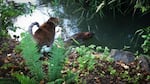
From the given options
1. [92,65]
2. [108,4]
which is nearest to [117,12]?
[108,4]

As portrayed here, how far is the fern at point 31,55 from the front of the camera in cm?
402

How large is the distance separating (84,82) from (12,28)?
2.18 metres

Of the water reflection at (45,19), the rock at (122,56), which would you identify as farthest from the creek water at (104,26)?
the rock at (122,56)

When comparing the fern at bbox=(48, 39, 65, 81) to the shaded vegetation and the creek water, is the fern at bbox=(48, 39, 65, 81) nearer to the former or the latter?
the shaded vegetation

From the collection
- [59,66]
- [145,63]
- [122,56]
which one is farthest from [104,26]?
[59,66]

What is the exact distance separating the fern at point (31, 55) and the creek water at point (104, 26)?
3.48 meters

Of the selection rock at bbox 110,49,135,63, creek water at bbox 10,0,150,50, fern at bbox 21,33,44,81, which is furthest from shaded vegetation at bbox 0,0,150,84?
creek water at bbox 10,0,150,50

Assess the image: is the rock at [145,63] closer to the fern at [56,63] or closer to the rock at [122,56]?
the rock at [122,56]

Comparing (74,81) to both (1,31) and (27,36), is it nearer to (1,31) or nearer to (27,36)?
(27,36)

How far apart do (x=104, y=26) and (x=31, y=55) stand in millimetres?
4731

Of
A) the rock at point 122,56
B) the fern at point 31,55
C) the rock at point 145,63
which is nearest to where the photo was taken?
the fern at point 31,55

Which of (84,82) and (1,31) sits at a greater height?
(1,31)

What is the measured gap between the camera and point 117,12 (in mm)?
8766

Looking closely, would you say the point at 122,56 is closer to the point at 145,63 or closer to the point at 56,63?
the point at 145,63
